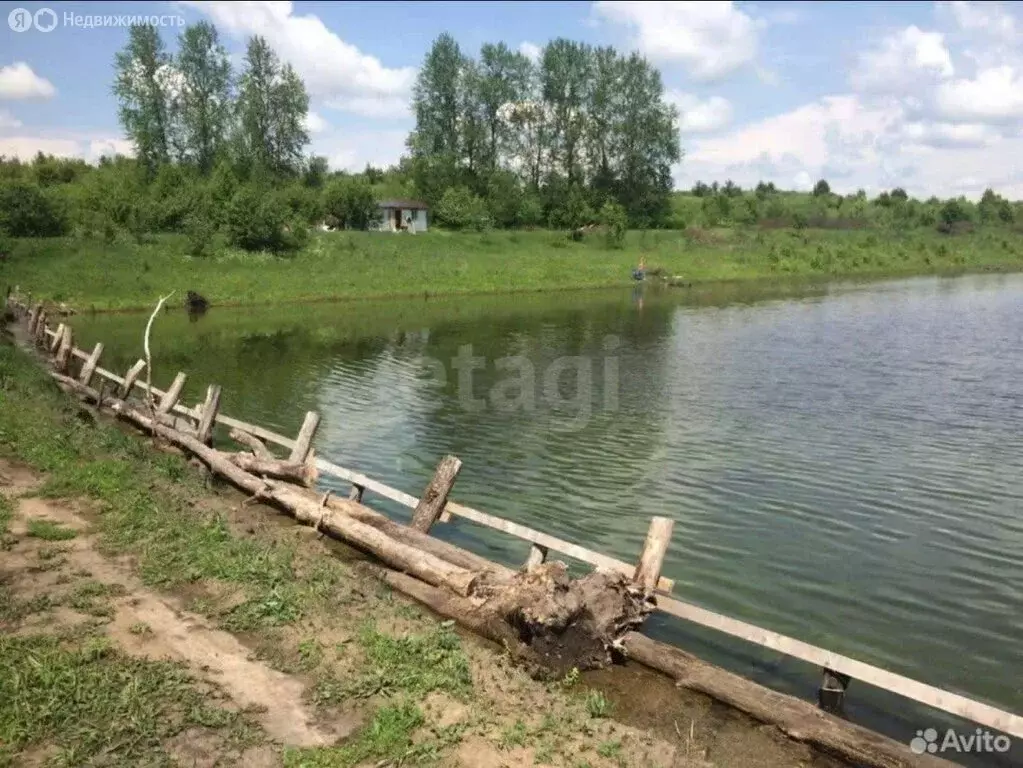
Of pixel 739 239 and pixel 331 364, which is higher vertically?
pixel 739 239

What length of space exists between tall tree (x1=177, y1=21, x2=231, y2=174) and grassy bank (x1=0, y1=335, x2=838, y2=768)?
81278 millimetres

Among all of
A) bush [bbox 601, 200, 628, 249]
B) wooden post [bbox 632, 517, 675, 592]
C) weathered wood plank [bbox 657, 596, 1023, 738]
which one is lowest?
weathered wood plank [bbox 657, 596, 1023, 738]

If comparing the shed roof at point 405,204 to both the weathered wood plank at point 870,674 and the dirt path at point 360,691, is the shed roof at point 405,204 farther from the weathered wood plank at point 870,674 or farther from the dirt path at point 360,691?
the weathered wood plank at point 870,674

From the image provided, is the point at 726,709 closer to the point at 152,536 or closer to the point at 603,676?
the point at 603,676

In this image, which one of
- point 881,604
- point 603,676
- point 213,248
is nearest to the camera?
point 603,676

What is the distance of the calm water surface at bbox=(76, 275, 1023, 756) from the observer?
1077 centimetres

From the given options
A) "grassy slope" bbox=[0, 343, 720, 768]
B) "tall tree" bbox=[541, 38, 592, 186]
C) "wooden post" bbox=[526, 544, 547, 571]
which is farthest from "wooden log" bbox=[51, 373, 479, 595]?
"tall tree" bbox=[541, 38, 592, 186]

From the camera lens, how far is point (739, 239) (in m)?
85.9

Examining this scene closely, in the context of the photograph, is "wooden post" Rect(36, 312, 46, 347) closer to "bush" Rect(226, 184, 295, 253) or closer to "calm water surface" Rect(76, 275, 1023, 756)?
"calm water surface" Rect(76, 275, 1023, 756)

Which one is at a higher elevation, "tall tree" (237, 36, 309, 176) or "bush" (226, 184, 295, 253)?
"tall tree" (237, 36, 309, 176)

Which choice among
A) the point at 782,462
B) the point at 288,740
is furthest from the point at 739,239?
the point at 288,740

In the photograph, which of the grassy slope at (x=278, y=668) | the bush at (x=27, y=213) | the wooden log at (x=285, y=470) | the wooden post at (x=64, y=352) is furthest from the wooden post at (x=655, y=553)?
the bush at (x=27, y=213)

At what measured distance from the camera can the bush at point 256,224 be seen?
5794 cm

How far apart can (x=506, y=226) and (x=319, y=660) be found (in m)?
80.8
